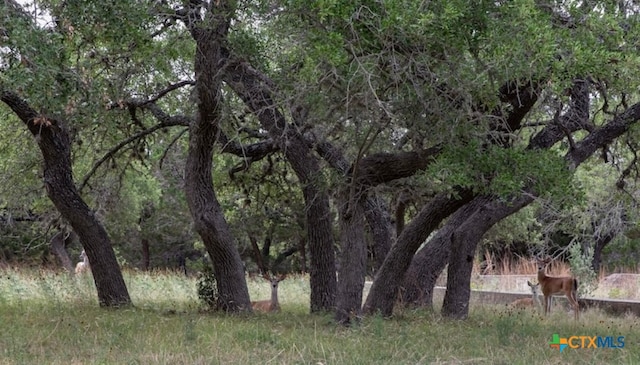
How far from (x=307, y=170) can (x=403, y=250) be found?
200cm

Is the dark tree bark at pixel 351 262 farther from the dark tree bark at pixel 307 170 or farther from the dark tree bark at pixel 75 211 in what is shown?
the dark tree bark at pixel 75 211

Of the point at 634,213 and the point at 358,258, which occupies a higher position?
the point at 634,213

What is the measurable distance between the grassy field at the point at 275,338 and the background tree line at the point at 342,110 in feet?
2.90

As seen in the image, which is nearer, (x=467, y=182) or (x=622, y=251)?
(x=467, y=182)

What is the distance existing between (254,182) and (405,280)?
12.1ft

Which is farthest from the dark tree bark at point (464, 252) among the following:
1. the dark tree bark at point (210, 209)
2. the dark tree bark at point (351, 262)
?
the dark tree bark at point (210, 209)

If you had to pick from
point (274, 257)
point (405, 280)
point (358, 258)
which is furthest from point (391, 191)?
point (274, 257)

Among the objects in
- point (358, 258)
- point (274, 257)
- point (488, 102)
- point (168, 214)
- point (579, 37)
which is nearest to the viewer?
point (579, 37)

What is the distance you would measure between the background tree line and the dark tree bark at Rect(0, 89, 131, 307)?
3 centimetres

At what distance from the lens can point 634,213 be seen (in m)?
12.3

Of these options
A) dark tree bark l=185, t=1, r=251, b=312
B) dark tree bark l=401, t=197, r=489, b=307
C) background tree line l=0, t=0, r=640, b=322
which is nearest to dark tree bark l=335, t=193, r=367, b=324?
background tree line l=0, t=0, r=640, b=322

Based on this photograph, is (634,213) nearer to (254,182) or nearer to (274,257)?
(254,182)

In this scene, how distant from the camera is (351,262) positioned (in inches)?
380

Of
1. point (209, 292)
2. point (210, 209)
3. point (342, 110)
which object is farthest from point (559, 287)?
point (342, 110)
